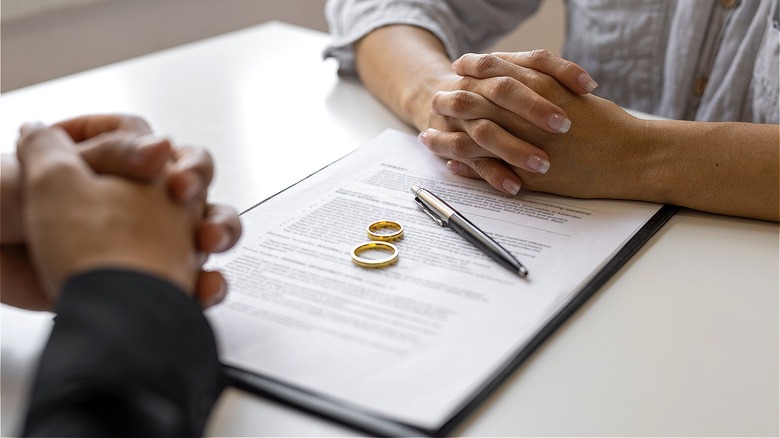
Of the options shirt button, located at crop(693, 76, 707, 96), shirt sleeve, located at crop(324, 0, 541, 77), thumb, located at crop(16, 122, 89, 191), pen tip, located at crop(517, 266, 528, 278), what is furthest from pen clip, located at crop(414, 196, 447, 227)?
shirt button, located at crop(693, 76, 707, 96)

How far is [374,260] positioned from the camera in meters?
0.63

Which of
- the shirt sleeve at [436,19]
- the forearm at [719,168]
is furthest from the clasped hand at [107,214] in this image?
the shirt sleeve at [436,19]

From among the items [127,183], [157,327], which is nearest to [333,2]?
[127,183]

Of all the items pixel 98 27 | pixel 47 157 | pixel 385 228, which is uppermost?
pixel 47 157

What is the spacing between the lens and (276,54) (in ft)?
4.13

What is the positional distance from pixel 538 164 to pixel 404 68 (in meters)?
0.32

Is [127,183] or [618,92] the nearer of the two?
[127,183]

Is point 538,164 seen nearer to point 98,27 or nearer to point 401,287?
point 401,287

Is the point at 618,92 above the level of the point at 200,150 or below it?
below

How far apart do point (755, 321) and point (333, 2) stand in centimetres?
89

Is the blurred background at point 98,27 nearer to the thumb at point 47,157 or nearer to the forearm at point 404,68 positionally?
the forearm at point 404,68

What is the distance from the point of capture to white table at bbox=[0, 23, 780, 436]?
1.60 feet

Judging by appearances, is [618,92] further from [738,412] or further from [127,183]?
[127,183]

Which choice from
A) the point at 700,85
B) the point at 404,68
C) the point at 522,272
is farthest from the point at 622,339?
the point at 700,85
